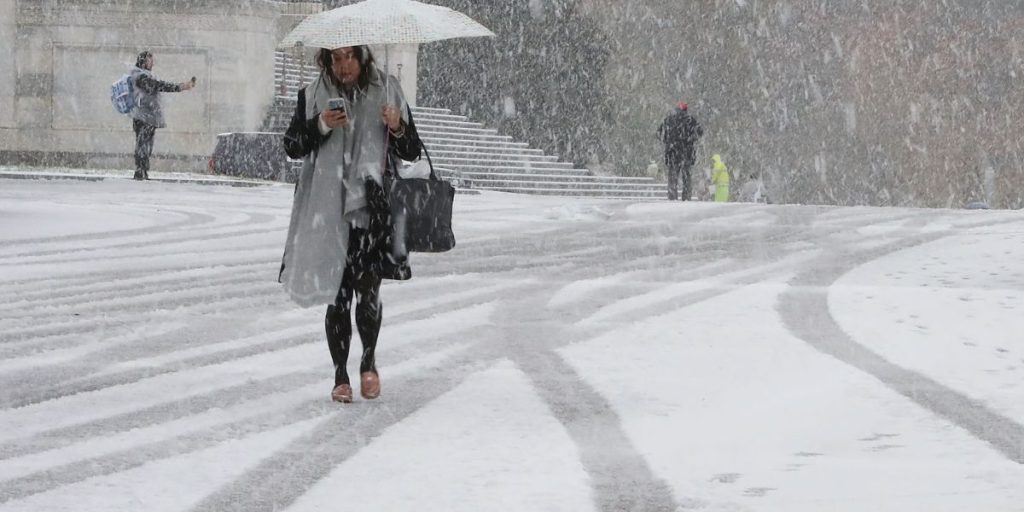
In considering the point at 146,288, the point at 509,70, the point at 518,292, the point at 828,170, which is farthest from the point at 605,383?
the point at 828,170

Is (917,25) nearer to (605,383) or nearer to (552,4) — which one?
(552,4)

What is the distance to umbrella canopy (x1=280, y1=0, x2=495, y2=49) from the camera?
6.10m

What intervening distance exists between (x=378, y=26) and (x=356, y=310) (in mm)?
1127

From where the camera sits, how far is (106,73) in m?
30.3

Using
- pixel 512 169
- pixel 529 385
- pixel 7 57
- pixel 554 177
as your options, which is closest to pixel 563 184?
pixel 554 177

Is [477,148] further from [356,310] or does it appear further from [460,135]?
[356,310]

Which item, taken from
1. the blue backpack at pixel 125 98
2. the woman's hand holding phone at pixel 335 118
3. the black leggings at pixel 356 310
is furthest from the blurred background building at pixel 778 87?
the woman's hand holding phone at pixel 335 118

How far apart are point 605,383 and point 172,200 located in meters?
14.7

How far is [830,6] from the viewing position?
55219mm

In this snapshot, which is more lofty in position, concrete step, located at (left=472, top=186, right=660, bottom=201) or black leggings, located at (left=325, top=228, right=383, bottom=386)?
black leggings, located at (left=325, top=228, right=383, bottom=386)

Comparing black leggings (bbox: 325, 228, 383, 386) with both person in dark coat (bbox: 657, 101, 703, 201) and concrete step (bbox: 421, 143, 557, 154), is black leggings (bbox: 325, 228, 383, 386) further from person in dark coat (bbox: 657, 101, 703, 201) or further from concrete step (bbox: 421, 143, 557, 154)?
concrete step (bbox: 421, 143, 557, 154)

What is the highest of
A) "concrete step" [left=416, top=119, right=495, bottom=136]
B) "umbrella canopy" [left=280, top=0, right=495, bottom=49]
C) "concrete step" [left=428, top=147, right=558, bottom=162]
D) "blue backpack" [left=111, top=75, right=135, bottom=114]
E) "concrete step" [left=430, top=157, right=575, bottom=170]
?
"umbrella canopy" [left=280, top=0, right=495, bottom=49]

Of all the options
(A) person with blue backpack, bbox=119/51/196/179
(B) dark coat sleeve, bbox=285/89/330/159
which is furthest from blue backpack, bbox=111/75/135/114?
(B) dark coat sleeve, bbox=285/89/330/159

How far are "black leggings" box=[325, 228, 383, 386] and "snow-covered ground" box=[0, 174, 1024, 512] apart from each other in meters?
0.19
